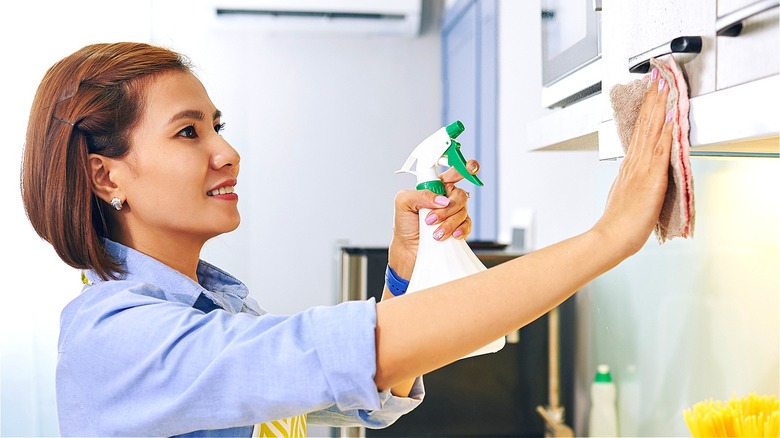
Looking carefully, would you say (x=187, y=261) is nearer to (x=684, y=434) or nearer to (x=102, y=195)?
(x=102, y=195)

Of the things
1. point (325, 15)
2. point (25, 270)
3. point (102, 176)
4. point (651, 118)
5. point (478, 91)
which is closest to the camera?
point (651, 118)

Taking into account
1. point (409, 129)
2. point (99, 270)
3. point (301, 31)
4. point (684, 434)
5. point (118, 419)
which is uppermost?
point (301, 31)

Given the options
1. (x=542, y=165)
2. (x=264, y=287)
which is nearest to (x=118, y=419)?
(x=542, y=165)

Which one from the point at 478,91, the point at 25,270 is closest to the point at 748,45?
the point at 25,270

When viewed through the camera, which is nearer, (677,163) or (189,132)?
(677,163)

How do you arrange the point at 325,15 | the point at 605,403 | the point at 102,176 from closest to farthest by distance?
the point at 102,176 → the point at 605,403 → the point at 325,15

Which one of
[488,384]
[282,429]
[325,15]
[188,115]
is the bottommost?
[488,384]

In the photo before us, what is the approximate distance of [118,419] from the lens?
0.66 metres

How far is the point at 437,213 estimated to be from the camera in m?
0.72

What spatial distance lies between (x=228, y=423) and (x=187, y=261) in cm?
29

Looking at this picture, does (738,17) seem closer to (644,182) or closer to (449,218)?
(644,182)

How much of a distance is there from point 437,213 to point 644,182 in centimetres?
20

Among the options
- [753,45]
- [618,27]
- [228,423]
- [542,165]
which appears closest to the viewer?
[753,45]

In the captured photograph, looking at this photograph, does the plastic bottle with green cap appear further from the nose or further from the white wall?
the white wall
